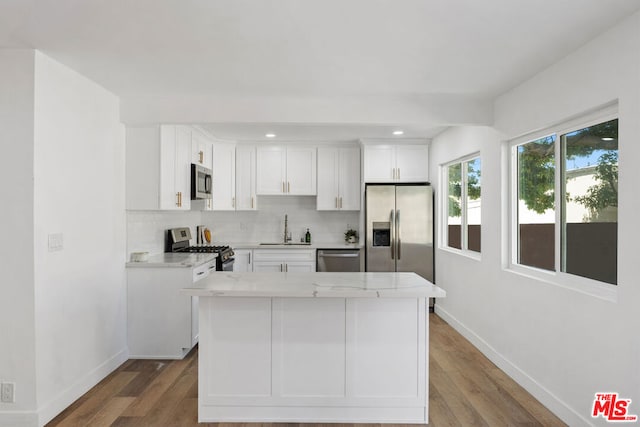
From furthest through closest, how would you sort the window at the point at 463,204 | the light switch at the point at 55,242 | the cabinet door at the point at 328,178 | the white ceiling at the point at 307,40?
the cabinet door at the point at 328,178 → the window at the point at 463,204 → the light switch at the point at 55,242 → the white ceiling at the point at 307,40

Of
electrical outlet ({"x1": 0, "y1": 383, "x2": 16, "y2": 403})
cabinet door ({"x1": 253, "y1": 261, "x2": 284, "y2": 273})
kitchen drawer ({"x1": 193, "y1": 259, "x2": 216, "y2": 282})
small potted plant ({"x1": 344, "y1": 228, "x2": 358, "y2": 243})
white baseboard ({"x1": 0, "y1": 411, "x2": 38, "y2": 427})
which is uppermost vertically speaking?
small potted plant ({"x1": 344, "y1": 228, "x2": 358, "y2": 243})

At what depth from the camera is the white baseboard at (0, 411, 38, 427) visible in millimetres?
2543

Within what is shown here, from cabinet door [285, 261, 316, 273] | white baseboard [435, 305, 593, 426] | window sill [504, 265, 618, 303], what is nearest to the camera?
window sill [504, 265, 618, 303]

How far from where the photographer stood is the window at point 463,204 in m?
4.32

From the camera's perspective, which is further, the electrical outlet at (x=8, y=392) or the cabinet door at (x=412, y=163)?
the cabinet door at (x=412, y=163)

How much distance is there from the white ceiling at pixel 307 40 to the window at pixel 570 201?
0.56 meters

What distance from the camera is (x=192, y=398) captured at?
9.68ft

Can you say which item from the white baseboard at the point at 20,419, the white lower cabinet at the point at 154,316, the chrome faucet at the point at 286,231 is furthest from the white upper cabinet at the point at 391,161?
the white baseboard at the point at 20,419

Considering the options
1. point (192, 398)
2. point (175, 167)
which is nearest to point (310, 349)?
point (192, 398)

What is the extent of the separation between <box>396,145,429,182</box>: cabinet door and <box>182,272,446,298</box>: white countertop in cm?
286

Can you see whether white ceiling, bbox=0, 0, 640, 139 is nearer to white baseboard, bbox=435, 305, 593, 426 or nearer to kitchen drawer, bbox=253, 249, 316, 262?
white baseboard, bbox=435, 305, 593, 426

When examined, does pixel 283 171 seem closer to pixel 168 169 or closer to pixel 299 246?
pixel 299 246

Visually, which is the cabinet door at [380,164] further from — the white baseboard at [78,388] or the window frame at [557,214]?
the white baseboard at [78,388]

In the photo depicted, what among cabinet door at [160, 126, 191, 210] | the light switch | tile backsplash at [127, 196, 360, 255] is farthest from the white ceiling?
tile backsplash at [127, 196, 360, 255]
